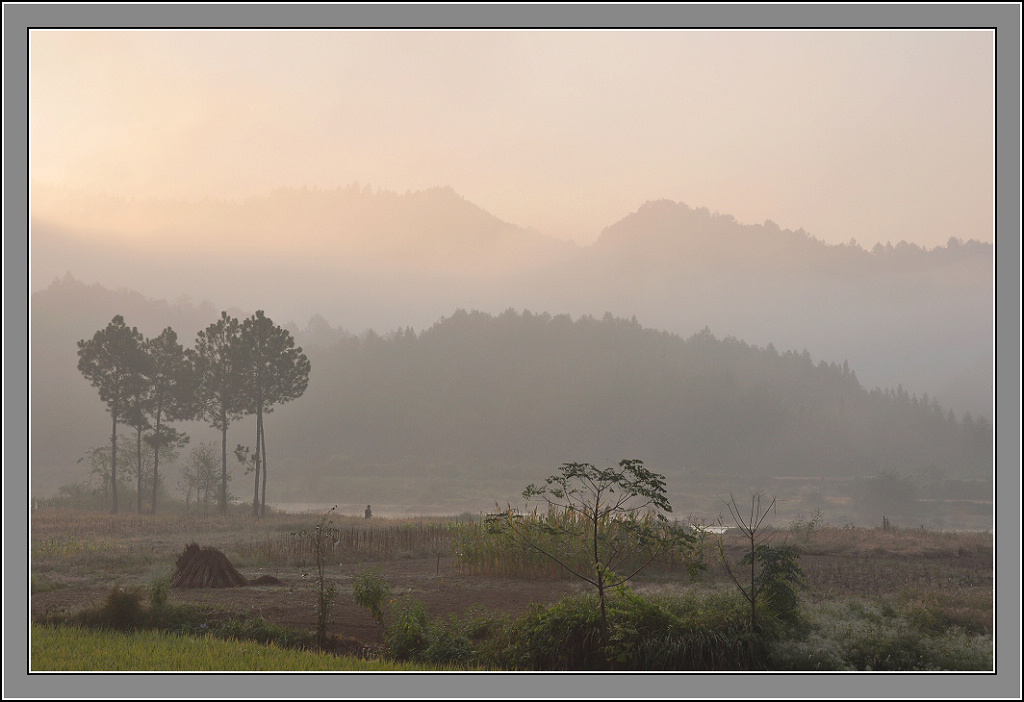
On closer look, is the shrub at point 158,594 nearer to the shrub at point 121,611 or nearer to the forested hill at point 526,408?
the shrub at point 121,611

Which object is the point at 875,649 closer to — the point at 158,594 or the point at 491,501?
the point at 158,594

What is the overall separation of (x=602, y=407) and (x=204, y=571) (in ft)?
131

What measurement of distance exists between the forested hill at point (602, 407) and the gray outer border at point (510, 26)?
98.9ft

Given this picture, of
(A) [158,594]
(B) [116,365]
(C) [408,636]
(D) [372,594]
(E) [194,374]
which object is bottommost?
(C) [408,636]

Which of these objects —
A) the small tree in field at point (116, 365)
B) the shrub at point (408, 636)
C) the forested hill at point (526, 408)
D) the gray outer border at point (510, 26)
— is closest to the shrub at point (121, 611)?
the gray outer border at point (510, 26)

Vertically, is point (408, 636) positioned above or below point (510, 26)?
below

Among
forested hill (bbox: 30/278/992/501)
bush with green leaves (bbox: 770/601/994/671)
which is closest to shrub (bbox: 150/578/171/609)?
bush with green leaves (bbox: 770/601/994/671)

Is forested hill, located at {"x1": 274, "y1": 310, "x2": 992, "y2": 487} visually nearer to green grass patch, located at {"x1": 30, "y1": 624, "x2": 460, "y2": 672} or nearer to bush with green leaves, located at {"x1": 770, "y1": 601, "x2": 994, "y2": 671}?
bush with green leaves, located at {"x1": 770, "y1": 601, "x2": 994, "y2": 671}

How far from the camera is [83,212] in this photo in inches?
1337

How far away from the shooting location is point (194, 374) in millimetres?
26328

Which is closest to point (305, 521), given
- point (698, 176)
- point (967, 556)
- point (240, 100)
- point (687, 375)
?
point (240, 100)

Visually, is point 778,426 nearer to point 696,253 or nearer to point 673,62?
point 696,253

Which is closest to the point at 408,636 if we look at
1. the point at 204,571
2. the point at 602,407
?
the point at 204,571

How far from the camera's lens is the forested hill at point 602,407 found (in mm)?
40000
